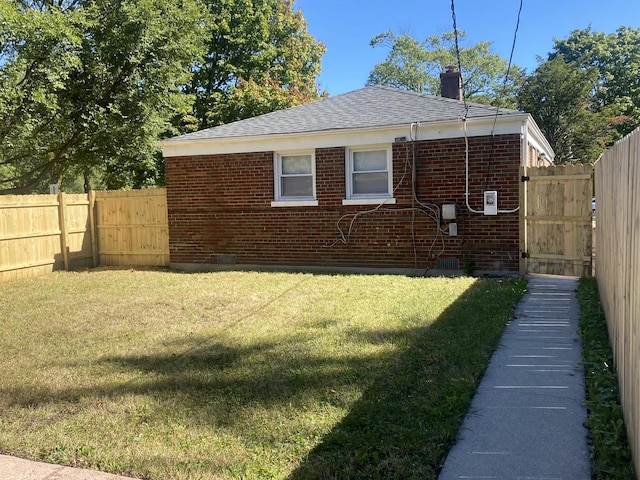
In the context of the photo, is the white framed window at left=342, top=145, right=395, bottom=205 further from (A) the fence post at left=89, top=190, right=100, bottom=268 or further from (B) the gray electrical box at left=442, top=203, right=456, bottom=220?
(A) the fence post at left=89, top=190, right=100, bottom=268

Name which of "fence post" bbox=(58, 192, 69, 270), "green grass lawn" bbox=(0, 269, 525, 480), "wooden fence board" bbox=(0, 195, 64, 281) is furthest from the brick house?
"wooden fence board" bbox=(0, 195, 64, 281)

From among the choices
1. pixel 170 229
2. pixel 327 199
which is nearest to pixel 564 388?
pixel 327 199

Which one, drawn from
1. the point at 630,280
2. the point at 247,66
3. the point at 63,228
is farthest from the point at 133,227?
the point at 247,66

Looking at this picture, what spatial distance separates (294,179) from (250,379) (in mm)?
7804

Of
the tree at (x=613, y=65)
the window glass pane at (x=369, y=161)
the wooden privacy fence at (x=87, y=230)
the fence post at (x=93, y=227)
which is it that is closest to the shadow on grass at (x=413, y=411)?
the window glass pane at (x=369, y=161)

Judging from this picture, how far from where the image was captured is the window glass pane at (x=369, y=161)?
457 inches

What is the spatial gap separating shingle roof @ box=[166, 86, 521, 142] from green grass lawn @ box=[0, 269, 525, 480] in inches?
148

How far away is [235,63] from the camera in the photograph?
28672 mm

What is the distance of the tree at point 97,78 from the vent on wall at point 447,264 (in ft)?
33.1

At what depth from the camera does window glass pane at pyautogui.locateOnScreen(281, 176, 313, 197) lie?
12312 millimetres

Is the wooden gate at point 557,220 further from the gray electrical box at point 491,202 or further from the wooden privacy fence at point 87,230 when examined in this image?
the wooden privacy fence at point 87,230

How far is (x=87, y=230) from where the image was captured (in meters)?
14.3

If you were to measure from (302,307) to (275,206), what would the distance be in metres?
4.63

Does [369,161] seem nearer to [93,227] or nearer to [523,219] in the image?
[523,219]
